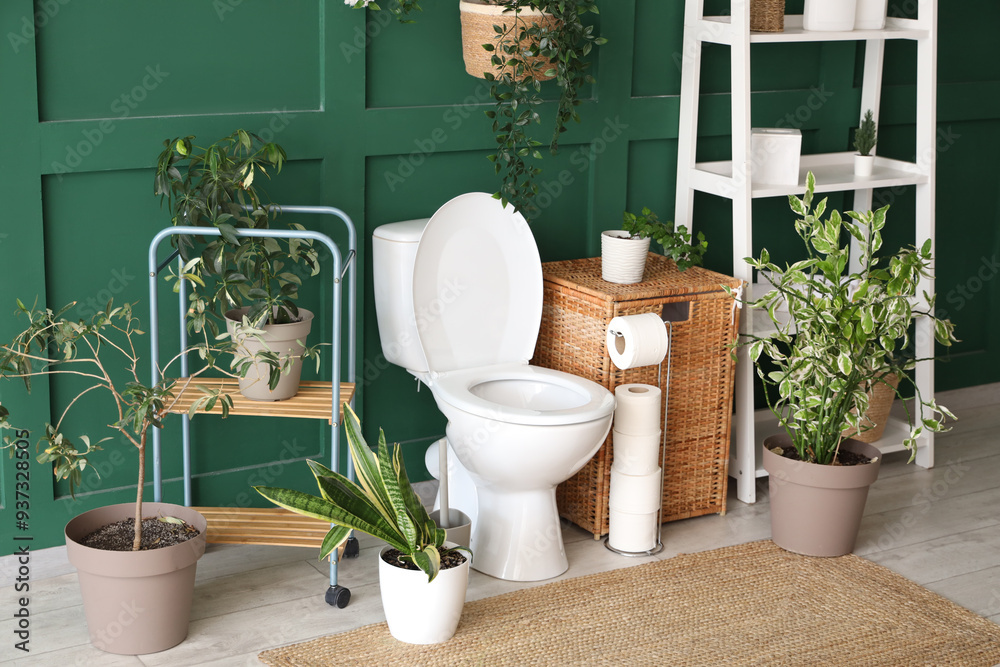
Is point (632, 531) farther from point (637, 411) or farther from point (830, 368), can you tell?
point (830, 368)

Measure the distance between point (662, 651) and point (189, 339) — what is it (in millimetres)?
1311

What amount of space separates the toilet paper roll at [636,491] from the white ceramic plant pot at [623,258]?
1.63ft

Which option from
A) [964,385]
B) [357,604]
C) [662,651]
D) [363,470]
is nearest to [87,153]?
[363,470]

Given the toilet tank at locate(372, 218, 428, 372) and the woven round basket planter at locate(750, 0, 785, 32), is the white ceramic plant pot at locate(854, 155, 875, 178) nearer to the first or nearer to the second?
the woven round basket planter at locate(750, 0, 785, 32)

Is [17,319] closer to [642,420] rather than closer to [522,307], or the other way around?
[522,307]

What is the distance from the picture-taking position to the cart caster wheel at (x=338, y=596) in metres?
2.44

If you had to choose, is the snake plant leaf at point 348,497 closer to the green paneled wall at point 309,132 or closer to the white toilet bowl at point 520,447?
the white toilet bowl at point 520,447

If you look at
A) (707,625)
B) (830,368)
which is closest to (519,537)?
(707,625)

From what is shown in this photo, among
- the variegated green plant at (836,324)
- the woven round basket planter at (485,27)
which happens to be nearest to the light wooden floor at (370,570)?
the variegated green plant at (836,324)

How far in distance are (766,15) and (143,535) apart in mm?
2035

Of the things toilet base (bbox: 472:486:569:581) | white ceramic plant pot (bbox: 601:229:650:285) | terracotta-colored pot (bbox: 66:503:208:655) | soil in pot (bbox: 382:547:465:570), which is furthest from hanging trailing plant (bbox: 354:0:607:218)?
terracotta-colored pot (bbox: 66:503:208:655)

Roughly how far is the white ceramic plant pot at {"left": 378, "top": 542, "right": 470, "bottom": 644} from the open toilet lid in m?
0.62

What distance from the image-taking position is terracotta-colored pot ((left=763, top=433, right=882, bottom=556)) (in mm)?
2719

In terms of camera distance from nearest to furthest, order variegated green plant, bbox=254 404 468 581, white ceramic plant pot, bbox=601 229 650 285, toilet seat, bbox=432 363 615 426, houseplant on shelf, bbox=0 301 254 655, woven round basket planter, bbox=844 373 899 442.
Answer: houseplant on shelf, bbox=0 301 254 655, variegated green plant, bbox=254 404 468 581, toilet seat, bbox=432 363 615 426, white ceramic plant pot, bbox=601 229 650 285, woven round basket planter, bbox=844 373 899 442
